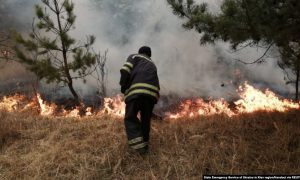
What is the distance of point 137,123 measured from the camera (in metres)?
3.21

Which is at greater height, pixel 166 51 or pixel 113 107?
pixel 166 51

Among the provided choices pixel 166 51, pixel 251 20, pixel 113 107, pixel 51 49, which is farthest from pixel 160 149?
pixel 166 51

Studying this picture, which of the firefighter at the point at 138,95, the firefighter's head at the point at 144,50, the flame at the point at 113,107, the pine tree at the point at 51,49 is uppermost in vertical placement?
the pine tree at the point at 51,49

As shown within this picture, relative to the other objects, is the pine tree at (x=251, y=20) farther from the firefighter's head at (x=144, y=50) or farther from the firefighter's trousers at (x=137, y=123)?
the firefighter's trousers at (x=137, y=123)

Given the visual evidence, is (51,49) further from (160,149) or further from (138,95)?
(160,149)

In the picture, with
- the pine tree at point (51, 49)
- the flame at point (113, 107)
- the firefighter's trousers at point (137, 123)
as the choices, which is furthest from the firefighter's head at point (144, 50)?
the pine tree at point (51, 49)

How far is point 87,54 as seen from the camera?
777cm

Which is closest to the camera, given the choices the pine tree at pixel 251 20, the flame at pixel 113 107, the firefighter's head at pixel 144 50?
the pine tree at pixel 251 20

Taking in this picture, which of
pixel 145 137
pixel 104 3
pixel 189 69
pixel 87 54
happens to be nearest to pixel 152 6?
pixel 104 3

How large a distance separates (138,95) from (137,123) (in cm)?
47

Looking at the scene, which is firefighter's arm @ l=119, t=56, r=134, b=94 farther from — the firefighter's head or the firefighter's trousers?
the firefighter's head

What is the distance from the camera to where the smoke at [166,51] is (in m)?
10.5

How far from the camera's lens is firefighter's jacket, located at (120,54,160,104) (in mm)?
3127

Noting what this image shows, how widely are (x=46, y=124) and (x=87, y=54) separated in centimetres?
382
